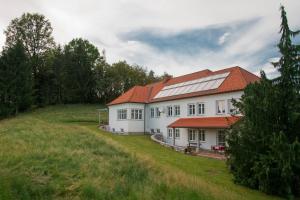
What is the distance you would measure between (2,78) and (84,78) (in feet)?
67.6

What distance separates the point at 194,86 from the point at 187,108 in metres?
2.75

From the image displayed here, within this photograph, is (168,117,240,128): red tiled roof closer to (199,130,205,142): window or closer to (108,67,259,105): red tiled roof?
(199,130,205,142): window

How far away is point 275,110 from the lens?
43.5ft

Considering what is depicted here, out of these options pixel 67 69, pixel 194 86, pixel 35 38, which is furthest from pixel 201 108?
pixel 35 38

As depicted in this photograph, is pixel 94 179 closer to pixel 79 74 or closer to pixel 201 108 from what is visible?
pixel 201 108

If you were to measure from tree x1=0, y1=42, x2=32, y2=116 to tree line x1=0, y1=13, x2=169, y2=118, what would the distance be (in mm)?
7389

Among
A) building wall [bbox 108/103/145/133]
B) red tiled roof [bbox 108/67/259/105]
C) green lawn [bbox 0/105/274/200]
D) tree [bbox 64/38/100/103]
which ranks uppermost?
tree [bbox 64/38/100/103]

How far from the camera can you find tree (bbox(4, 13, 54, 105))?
62.9 metres

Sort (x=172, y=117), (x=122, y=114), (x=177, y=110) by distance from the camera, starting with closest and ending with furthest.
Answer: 1. (x=177, y=110)
2. (x=172, y=117)
3. (x=122, y=114)

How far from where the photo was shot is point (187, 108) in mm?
31797

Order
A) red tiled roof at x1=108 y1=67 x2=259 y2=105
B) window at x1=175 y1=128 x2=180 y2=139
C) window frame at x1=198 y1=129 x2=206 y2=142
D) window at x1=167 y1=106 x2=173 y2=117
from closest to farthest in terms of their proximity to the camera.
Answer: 1. red tiled roof at x1=108 y1=67 x2=259 y2=105
2. window frame at x1=198 y1=129 x2=206 y2=142
3. window at x1=175 y1=128 x2=180 y2=139
4. window at x1=167 y1=106 x2=173 y2=117

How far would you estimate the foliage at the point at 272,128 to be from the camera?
1264 centimetres

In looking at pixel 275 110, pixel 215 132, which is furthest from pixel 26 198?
pixel 215 132

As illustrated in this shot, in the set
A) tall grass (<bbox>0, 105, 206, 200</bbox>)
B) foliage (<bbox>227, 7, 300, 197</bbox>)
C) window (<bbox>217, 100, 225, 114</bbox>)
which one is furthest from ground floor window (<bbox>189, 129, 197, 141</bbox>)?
foliage (<bbox>227, 7, 300, 197</bbox>)
